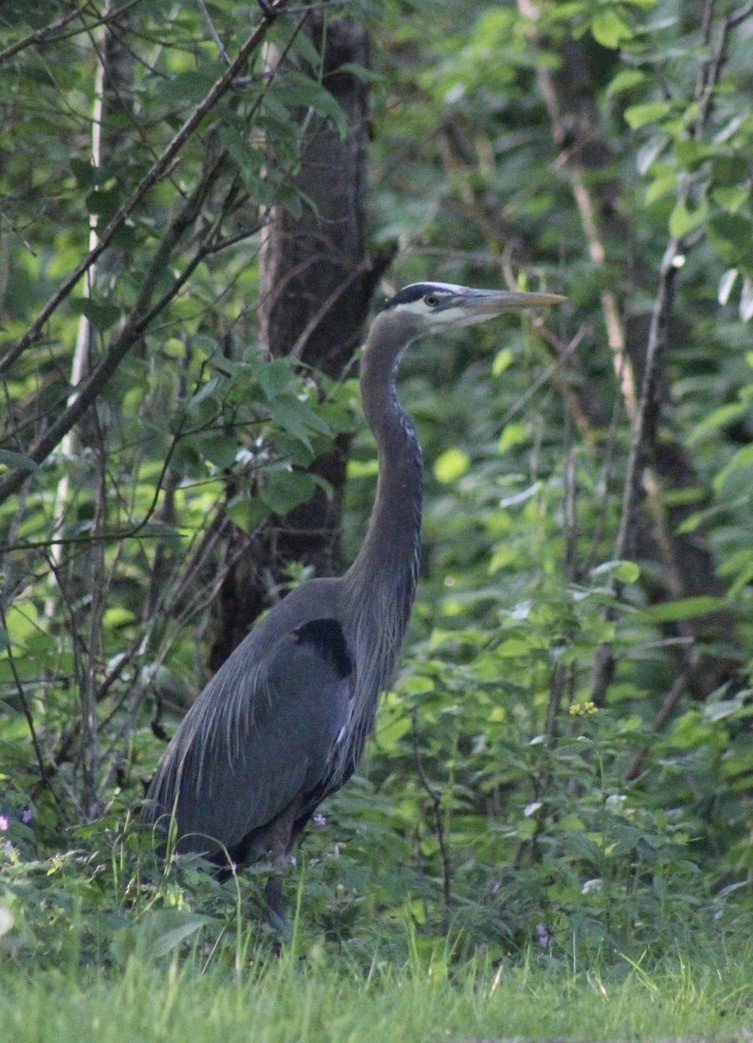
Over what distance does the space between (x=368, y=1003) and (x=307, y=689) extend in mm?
1786

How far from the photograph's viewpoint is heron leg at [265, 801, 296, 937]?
14.3 feet

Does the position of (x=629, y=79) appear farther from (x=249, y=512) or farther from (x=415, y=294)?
(x=249, y=512)

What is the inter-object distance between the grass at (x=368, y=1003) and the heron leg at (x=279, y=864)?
0.27 meters

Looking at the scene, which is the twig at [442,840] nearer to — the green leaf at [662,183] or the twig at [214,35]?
the green leaf at [662,183]

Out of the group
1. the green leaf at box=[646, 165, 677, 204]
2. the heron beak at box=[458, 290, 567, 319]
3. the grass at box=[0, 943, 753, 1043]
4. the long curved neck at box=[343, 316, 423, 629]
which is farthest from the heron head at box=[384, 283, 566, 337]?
the grass at box=[0, 943, 753, 1043]

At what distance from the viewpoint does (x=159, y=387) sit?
557cm

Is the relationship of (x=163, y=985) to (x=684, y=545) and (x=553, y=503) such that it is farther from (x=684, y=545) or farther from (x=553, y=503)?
(x=684, y=545)

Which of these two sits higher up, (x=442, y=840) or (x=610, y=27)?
(x=610, y=27)

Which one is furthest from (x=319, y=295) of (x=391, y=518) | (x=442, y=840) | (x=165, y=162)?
(x=442, y=840)

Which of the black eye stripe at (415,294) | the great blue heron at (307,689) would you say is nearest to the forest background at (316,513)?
the great blue heron at (307,689)

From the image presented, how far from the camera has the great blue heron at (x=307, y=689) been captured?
4930 millimetres

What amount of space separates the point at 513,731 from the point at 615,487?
3.77 metres

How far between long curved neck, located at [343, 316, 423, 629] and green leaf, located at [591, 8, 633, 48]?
6.55ft

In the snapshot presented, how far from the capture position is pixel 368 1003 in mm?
3232
